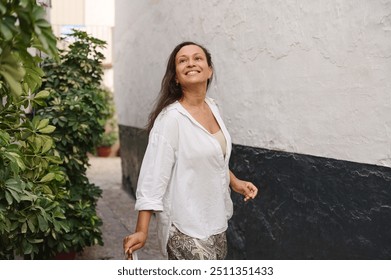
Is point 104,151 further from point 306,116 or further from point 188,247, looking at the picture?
point 188,247

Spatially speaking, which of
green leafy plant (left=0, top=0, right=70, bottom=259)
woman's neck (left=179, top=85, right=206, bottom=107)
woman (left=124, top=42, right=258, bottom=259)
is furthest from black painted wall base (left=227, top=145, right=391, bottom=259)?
green leafy plant (left=0, top=0, right=70, bottom=259)

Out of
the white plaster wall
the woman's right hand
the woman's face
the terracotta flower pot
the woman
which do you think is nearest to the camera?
the woman's right hand

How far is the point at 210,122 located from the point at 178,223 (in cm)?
53

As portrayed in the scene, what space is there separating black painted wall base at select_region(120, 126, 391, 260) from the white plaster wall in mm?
92

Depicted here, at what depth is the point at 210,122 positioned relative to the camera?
287cm

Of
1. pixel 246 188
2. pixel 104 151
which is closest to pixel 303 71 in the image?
pixel 246 188

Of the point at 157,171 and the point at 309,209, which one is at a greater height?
the point at 157,171

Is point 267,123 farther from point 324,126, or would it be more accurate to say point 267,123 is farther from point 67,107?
point 67,107

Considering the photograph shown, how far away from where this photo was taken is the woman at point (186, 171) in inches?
104

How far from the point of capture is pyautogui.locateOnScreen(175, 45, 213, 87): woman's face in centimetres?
277

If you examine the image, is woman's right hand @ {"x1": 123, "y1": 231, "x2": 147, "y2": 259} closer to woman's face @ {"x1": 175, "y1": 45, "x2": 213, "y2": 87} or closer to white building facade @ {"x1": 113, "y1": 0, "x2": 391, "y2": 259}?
woman's face @ {"x1": 175, "y1": 45, "x2": 213, "y2": 87}

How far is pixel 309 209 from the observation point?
3.59m

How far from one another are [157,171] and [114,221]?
4652mm
